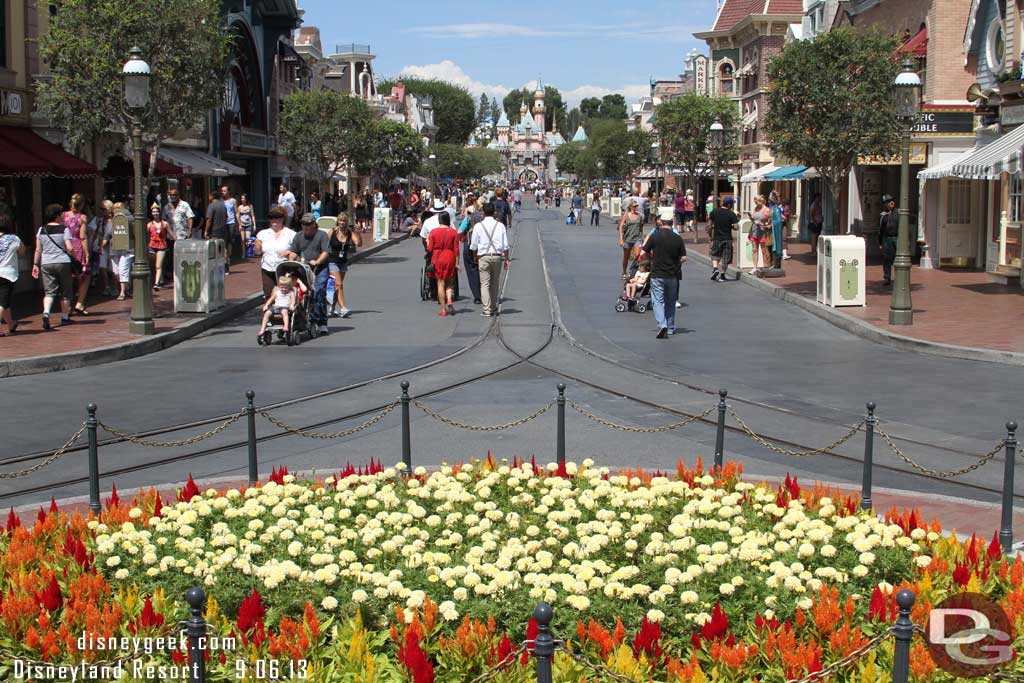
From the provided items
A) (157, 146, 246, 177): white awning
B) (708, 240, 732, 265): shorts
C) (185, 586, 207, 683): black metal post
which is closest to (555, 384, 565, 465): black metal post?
(185, 586, 207, 683): black metal post

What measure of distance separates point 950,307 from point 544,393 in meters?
10.2

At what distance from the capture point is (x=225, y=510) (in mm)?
7609

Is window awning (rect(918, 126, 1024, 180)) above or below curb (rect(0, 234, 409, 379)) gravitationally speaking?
above

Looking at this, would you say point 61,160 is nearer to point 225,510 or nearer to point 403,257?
point 403,257

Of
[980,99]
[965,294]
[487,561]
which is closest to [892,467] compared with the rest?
[487,561]

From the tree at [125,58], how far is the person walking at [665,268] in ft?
27.2

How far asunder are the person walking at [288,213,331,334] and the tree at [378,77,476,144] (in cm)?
12086

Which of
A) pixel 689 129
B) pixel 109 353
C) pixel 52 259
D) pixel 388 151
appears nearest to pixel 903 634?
pixel 109 353

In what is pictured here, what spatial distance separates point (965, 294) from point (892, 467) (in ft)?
46.8

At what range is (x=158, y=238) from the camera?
23234 millimetres

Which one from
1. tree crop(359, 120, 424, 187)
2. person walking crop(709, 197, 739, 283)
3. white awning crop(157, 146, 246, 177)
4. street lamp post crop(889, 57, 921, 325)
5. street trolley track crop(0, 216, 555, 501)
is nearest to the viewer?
street trolley track crop(0, 216, 555, 501)

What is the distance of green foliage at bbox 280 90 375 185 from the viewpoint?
133 feet

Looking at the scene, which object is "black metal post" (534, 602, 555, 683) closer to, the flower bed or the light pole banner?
the flower bed

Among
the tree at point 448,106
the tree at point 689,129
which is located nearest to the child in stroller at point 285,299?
the tree at point 689,129
